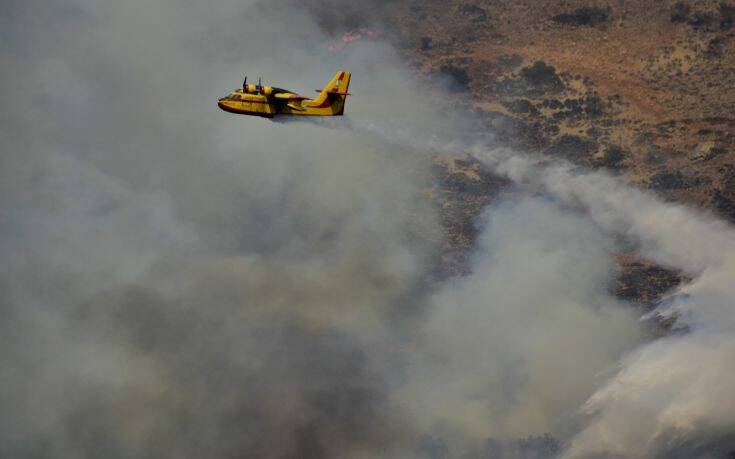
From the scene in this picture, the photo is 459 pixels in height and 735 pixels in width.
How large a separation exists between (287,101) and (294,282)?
49.1 ft

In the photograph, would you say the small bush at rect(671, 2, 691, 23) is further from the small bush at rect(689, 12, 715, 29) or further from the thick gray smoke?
the thick gray smoke

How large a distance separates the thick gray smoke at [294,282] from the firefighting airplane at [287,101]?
13924 mm

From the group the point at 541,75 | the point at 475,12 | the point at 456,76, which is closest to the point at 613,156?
the point at 541,75

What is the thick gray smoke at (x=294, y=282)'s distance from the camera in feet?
231

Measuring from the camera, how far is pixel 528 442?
67812mm

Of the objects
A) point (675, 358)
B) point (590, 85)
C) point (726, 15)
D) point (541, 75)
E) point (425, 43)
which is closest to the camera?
point (675, 358)

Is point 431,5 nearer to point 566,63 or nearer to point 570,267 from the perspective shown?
point 566,63

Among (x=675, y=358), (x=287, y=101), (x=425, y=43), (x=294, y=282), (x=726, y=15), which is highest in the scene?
(x=726, y=15)

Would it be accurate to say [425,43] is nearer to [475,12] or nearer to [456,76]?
[456,76]

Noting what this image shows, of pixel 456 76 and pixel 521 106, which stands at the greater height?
pixel 456 76

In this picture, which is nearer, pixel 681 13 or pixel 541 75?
pixel 541 75

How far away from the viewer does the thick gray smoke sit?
2776 inches

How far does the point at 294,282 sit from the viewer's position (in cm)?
8144

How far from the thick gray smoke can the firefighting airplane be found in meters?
13.9
